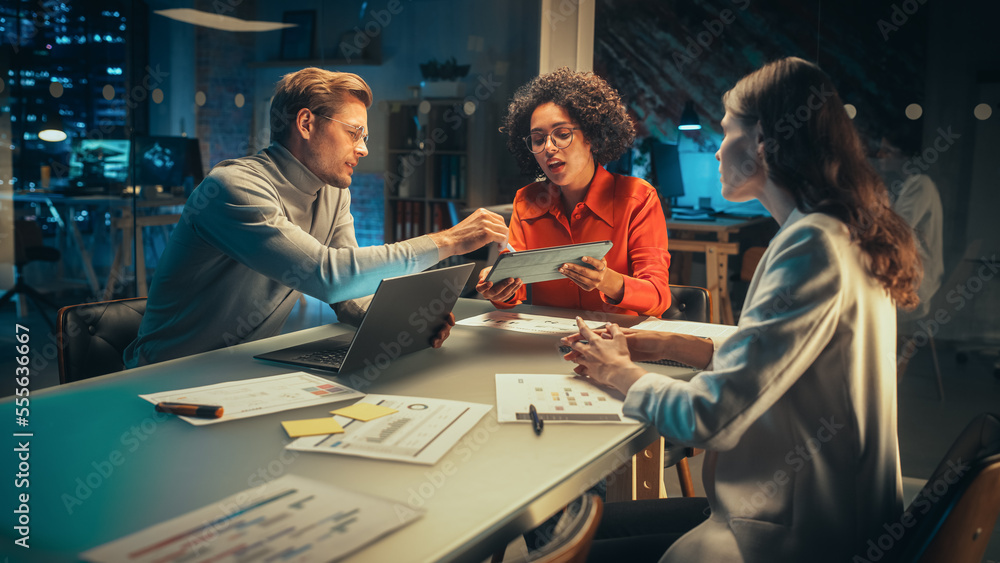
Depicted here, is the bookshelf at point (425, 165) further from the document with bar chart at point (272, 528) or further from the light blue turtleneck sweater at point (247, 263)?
the document with bar chart at point (272, 528)

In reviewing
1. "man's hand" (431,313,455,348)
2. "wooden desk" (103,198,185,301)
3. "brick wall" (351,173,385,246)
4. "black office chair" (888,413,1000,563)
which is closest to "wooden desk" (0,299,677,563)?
"man's hand" (431,313,455,348)

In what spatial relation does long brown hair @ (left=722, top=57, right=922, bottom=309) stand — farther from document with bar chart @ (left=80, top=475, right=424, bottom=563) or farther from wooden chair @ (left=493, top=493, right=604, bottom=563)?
document with bar chart @ (left=80, top=475, right=424, bottom=563)

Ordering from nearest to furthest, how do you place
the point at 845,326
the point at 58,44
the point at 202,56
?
the point at 845,326, the point at 58,44, the point at 202,56

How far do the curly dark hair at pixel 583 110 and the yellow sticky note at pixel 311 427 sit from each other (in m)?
1.78

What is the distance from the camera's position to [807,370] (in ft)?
3.66

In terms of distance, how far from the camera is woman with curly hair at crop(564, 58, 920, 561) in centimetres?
107

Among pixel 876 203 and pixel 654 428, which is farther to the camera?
pixel 654 428

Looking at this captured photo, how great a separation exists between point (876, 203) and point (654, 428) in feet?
1.73

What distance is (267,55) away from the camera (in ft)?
14.9

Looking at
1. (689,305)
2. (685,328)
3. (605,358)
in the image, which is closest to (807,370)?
(605,358)

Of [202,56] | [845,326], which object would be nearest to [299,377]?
[845,326]

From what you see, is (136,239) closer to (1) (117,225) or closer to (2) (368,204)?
(1) (117,225)

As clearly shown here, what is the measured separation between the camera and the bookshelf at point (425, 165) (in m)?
4.85

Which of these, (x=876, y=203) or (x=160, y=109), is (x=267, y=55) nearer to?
(x=160, y=109)
